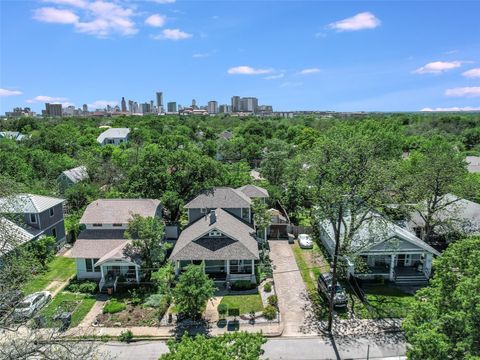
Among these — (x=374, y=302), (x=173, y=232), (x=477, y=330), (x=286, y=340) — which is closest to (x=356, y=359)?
(x=286, y=340)

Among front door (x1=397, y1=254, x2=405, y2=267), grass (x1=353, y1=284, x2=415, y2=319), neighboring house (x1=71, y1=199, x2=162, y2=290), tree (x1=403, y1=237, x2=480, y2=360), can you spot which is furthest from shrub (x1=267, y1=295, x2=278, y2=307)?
front door (x1=397, y1=254, x2=405, y2=267)

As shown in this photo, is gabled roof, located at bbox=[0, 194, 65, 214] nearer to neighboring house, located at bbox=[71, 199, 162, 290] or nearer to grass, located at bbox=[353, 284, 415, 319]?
neighboring house, located at bbox=[71, 199, 162, 290]

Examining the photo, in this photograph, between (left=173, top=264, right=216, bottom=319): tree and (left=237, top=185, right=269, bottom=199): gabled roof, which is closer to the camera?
(left=173, top=264, right=216, bottom=319): tree

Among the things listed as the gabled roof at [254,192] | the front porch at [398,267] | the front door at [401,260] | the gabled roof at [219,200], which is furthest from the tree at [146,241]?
the front door at [401,260]

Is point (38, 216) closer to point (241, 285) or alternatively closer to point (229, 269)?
point (229, 269)

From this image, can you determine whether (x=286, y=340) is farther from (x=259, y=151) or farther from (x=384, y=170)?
(x=259, y=151)

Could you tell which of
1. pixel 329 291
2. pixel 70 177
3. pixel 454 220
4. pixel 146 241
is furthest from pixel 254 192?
pixel 70 177
